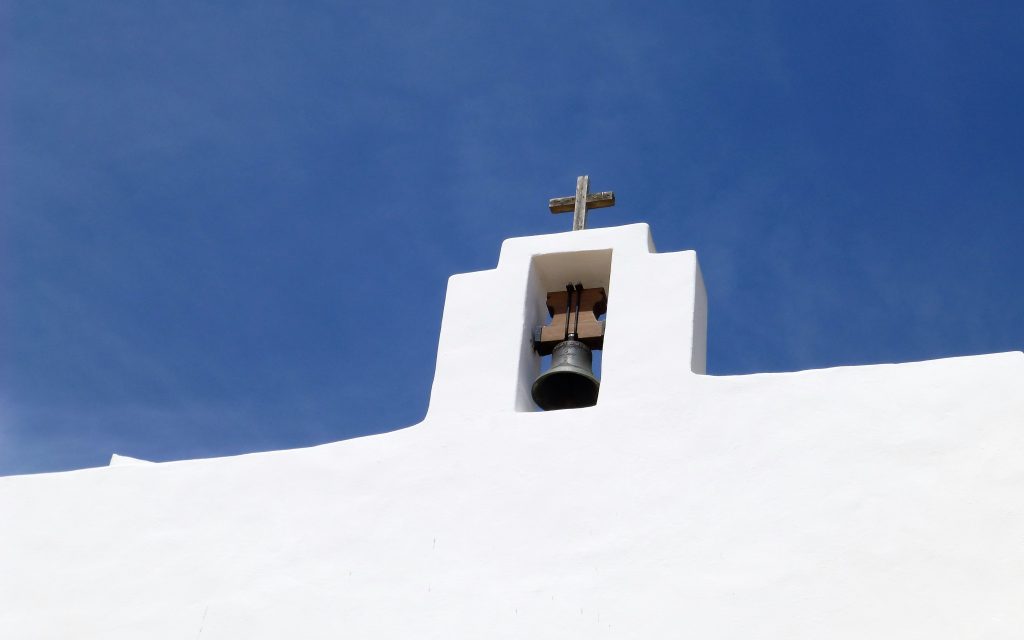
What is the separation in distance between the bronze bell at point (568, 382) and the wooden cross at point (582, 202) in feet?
3.24

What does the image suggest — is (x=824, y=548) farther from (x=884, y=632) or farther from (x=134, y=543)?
(x=134, y=543)

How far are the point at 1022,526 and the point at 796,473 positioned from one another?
106 cm

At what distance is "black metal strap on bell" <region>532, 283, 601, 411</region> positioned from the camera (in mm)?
8500

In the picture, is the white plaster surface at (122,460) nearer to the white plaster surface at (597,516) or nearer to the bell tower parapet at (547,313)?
the white plaster surface at (597,516)

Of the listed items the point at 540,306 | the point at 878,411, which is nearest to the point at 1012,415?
the point at 878,411

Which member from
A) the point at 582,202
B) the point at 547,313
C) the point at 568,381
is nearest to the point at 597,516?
the point at 568,381

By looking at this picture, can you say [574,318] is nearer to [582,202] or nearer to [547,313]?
[547,313]

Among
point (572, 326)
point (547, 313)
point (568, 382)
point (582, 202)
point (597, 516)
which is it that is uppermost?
point (582, 202)

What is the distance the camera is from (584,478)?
7660mm

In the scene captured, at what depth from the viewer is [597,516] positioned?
7473mm

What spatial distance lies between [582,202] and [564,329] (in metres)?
0.96

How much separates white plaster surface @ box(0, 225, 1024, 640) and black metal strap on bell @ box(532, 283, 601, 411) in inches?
7.3

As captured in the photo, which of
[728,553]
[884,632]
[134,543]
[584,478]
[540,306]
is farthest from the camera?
[540,306]

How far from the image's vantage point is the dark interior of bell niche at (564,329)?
28.0 feet
